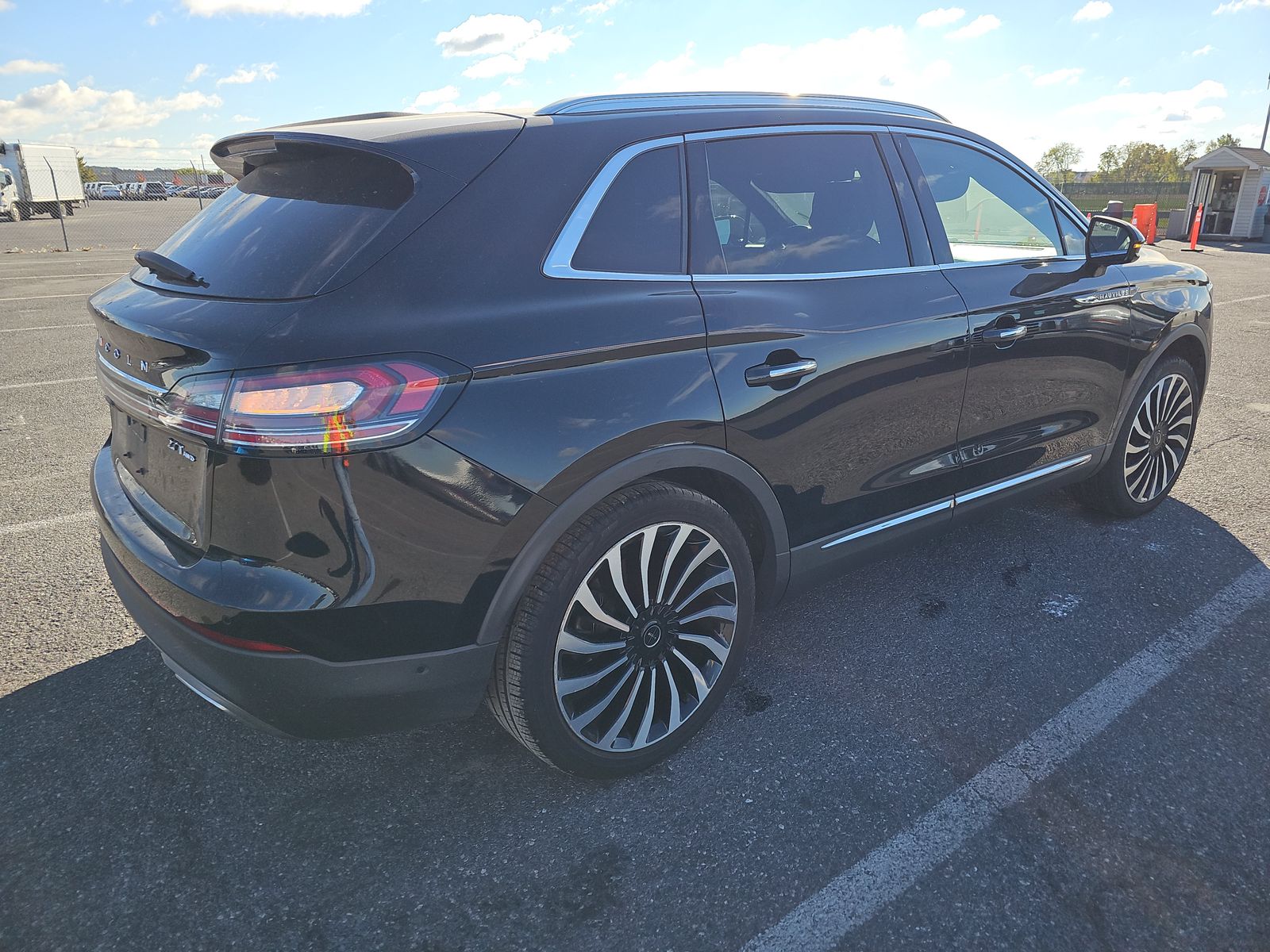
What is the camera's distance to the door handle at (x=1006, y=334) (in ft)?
10.5

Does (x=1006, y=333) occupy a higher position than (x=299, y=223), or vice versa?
(x=299, y=223)

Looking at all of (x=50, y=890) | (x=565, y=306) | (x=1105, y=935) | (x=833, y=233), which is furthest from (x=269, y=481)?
(x=1105, y=935)

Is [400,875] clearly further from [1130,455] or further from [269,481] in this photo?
[1130,455]

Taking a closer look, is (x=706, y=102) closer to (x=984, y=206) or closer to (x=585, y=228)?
Result: (x=585, y=228)

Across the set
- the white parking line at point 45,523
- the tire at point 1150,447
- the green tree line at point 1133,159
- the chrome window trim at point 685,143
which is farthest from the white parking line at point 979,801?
the green tree line at point 1133,159

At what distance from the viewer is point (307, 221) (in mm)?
2242

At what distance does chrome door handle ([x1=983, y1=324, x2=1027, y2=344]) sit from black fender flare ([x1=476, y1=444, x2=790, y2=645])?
3.82 feet

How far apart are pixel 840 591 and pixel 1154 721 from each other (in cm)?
124

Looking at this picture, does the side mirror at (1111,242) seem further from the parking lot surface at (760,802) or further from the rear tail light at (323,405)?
the rear tail light at (323,405)

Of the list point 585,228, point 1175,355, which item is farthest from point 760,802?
point 1175,355

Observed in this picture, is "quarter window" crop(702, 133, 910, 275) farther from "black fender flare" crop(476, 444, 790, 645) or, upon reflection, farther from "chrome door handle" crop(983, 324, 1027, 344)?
"black fender flare" crop(476, 444, 790, 645)

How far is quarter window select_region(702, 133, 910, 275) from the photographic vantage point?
8.70 ft

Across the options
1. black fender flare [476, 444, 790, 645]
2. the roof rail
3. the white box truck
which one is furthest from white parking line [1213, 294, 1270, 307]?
the white box truck

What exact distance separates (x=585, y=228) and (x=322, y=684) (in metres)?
1.31
